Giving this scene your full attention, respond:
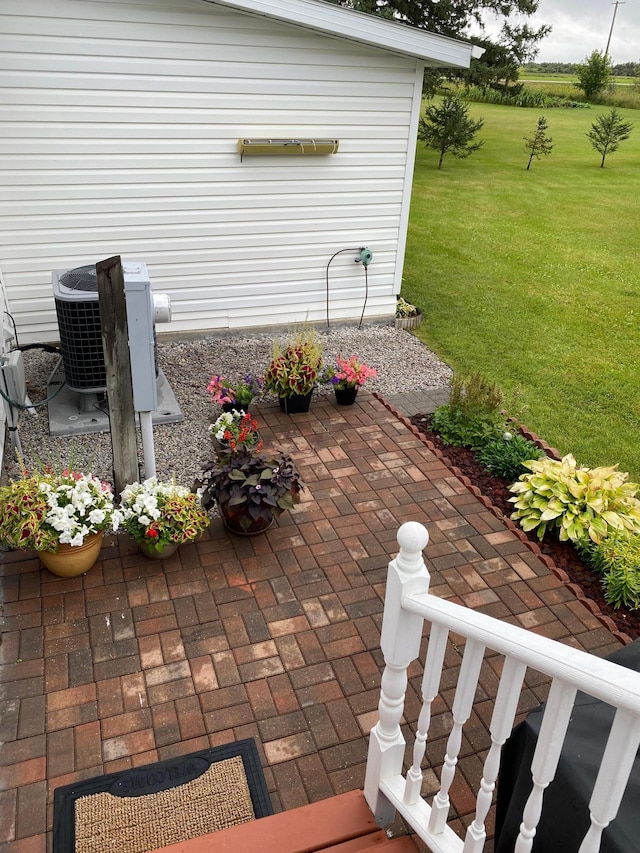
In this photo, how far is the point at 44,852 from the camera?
2447 millimetres

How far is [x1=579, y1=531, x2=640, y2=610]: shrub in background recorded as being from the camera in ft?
12.5

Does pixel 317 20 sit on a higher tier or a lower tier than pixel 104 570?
Result: higher

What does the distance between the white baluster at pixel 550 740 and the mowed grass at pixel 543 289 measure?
4325 millimetres

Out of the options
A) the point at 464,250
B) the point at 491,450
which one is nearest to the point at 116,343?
the point at 491,450

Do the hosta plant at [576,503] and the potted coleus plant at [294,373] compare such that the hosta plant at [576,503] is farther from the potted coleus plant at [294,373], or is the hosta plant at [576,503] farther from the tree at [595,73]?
the tree at [595,73]

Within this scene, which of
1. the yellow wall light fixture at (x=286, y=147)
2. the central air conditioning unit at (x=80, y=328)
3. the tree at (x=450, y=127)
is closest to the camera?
the central air conditioning unit at (x=80, y=328)

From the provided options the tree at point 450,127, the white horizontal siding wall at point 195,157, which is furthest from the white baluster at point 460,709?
the tree at point 450,127

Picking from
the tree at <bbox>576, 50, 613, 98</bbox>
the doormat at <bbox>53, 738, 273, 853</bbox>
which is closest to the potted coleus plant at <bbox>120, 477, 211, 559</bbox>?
the doormat at <bbox>53, 738, 273, 853</bbox>

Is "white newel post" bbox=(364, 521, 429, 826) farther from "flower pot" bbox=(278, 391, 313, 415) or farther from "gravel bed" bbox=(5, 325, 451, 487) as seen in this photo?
"flower pot" bbox=(278, 391, 313, 415)

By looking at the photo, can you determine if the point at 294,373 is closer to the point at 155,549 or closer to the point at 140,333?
the point at 140,333

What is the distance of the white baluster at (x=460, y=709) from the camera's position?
168 centimetres

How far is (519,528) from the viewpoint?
4.41 metres

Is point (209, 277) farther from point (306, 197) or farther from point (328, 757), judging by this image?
point (328, 757)

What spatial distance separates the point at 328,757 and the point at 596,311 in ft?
25.8
